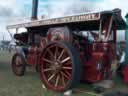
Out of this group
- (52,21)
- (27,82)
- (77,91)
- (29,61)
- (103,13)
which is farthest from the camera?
(29,61)

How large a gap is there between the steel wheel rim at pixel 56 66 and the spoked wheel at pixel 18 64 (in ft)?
7.76

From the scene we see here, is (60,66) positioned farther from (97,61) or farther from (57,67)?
(97,61)

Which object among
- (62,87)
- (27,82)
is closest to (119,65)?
(62,87)

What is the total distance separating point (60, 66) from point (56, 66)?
0.38 ft

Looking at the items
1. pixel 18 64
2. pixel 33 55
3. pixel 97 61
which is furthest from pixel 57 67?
pixel 18 64

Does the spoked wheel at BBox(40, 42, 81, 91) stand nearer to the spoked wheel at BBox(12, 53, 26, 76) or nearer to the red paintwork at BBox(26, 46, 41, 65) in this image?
the red paintwork at BBox(26, 46, 41, 65)

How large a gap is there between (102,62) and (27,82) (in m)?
2.69

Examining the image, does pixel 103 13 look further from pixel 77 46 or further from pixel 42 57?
pixel 42 57

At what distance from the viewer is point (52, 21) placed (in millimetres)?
8203

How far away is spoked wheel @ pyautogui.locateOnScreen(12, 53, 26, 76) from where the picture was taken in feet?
33.5

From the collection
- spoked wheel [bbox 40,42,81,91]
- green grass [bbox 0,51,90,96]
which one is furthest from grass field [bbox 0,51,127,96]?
spoked wheel [bbox 40,42,81,91]

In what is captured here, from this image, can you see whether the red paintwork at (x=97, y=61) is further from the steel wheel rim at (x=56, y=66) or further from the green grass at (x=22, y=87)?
the green grass at (x=22, y=87)

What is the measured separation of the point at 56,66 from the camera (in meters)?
7.54

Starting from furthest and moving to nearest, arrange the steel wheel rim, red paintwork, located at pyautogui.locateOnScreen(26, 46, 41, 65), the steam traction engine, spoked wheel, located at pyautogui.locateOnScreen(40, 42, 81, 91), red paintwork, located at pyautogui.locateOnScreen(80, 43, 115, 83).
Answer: red paintwork, located at pyautogui.locateOnScreen(26, 46, 41, 65) → the steel wheel rim → red paintwork, located at pyautogui.locateOnScreen(80, 43, 115, 83) → the steam traction engine → spoked wheel, located at pyautogui.locateOnScreen(40, 42, 81, 91)
